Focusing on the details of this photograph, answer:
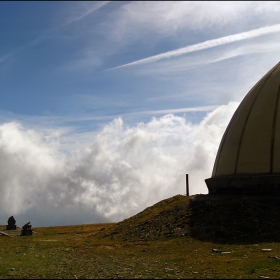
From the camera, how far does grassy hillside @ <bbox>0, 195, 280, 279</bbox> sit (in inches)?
474

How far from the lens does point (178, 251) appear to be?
1659 cm

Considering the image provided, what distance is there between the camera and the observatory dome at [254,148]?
892 inches

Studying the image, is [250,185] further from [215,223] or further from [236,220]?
[215,223]

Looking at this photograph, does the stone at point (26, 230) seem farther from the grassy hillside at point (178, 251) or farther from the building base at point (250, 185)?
the building base at point (250, 185)

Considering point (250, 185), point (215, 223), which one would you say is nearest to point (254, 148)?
point (250, 185)

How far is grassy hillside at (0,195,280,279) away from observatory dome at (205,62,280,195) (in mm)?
1705

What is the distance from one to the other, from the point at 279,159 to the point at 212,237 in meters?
7.39

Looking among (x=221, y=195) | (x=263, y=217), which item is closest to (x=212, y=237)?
(x=263, y=217)

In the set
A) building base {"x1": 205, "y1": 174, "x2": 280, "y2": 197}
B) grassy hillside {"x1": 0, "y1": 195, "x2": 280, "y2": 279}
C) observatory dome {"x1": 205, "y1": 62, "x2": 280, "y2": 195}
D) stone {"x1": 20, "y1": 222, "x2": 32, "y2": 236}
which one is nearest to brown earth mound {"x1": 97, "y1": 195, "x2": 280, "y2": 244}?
grassy hillside {"x1": 0, "y1": 195, "x2": 280, "y2": 279}

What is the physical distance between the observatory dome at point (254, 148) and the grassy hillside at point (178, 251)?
1705mm

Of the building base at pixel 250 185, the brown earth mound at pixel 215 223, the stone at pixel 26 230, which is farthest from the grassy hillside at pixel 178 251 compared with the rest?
the stone at pixel 26 230

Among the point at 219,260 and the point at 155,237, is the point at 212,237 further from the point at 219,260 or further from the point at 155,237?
the point at 219,260

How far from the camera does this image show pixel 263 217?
66.6 feet

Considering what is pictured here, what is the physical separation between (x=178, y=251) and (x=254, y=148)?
9.92 meters
